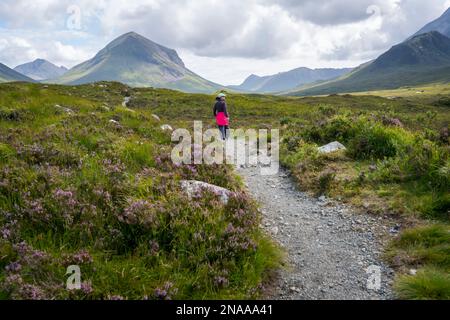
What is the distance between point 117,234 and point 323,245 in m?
3.89

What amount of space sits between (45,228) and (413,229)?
659cm

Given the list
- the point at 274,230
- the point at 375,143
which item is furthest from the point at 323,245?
the point at 375,143

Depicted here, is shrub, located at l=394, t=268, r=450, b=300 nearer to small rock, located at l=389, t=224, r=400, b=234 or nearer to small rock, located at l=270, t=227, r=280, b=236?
small rock, located at l=389, t=224, r=400, b=234

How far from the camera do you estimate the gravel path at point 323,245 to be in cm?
542

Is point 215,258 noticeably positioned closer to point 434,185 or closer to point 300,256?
point 300,256

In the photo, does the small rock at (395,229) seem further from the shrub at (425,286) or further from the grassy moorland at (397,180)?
the shrub at (425,286)

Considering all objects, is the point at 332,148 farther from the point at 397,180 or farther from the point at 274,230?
the point at 274,230

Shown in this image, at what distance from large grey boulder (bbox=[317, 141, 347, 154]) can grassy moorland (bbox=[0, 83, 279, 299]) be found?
6383mm

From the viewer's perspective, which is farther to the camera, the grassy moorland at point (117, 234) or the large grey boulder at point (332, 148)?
the large grey boulder at point (332, 148)

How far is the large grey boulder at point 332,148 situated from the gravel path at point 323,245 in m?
3.07

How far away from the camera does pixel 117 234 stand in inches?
219

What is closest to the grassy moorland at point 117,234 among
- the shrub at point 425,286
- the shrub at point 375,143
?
the shrub at point 425,286
